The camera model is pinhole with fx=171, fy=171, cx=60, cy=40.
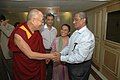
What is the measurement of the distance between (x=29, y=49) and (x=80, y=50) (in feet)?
1.75

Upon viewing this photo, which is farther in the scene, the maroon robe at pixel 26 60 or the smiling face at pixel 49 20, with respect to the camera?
the smiling face at pixel 49 20

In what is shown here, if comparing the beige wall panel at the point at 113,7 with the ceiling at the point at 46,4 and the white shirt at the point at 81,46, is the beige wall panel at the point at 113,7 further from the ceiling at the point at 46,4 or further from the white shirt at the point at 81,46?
the white shirt at the point at 81,46

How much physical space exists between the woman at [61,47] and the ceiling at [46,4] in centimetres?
122

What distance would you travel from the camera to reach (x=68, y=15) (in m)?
4.45

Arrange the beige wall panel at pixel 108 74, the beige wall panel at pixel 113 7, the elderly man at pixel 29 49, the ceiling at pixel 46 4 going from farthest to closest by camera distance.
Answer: the ceiling at pixel 46 4 → the beige wall panel at pixel 108 74 → the beige wall panel at pixel 113 7 → the elderly man at pixel 29 49

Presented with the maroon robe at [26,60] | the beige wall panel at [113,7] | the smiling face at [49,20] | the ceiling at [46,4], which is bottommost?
the maroon robe at [26,60]

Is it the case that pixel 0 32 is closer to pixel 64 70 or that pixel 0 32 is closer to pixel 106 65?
pixel 64 70

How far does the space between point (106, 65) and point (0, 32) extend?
2.54 m

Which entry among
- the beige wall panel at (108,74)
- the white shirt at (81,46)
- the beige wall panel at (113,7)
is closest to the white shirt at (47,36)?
the white shirt at (81,46)

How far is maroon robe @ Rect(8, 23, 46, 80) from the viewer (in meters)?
1.85

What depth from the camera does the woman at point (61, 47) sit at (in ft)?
8.09

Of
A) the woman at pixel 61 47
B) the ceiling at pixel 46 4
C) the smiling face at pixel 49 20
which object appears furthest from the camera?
the ceiling at pixel 46 4

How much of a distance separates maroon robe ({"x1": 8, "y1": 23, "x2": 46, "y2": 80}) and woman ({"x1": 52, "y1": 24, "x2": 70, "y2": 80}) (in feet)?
1.69

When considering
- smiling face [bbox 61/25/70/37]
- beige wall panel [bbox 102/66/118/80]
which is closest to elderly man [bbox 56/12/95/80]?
smiling face [bbox 61/25/70/37]
